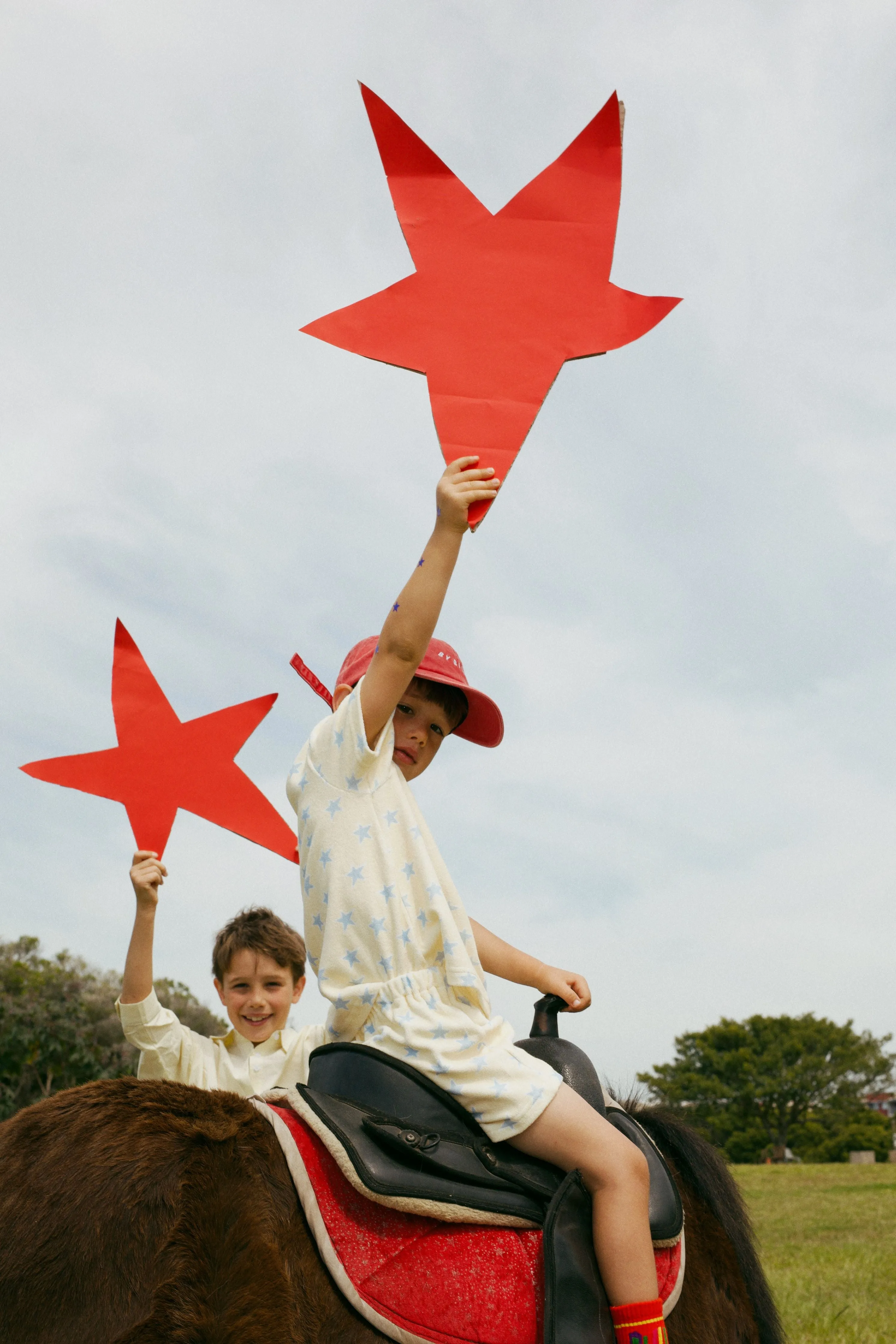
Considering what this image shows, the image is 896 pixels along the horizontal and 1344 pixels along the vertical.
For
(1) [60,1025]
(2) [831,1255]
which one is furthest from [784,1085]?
(2) [831,1255]

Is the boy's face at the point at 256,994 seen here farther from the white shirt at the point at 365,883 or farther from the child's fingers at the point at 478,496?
the child's fingers at the point at 478,496

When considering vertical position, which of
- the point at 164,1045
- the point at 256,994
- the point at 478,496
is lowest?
the point at 164,1045

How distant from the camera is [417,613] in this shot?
7.54 feet

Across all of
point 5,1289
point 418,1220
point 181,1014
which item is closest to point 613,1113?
point 418,1220

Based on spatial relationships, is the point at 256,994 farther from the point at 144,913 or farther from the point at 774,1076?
the point at 774,1076

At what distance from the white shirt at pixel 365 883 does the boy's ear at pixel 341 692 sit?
0.26 meters

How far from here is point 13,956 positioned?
79.6ft

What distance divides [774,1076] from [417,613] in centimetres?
4620

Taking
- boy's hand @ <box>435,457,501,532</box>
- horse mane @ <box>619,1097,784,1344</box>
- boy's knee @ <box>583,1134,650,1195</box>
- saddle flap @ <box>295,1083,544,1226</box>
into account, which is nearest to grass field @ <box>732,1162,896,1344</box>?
horse mane @ <box>619,1097,784,1344</box>

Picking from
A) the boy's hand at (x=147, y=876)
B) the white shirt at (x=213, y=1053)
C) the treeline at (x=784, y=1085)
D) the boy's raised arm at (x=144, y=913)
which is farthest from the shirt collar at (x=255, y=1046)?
the treeline at (x=784, y=1085)

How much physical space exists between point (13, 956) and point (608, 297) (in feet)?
83.3

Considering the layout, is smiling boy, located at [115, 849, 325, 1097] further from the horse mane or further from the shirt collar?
the horse mane

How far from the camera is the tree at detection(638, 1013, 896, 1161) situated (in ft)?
137

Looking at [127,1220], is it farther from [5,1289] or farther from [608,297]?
[608,297]
